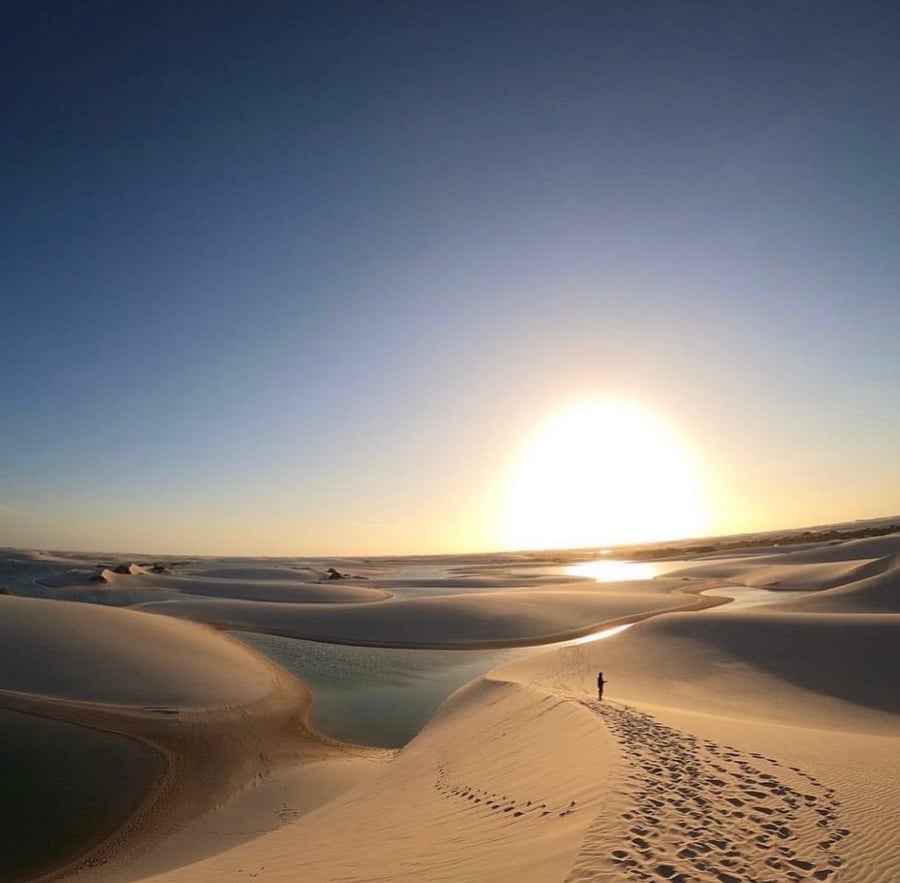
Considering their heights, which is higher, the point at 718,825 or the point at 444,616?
the point at 718,825

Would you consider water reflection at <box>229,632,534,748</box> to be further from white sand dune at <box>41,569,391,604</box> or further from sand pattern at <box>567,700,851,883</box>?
white sand dune at <box>41,569,391,604</box>

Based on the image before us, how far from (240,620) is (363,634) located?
9053mm

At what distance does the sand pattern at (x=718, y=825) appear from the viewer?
6445 mm

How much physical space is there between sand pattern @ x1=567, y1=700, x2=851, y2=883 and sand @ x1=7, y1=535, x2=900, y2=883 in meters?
0.03

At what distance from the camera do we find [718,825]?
7637 millimetres

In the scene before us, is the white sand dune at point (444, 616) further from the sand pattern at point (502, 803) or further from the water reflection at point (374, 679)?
the sand pattern at point (502, 803)

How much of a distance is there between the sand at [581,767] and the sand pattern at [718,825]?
1.3 inches

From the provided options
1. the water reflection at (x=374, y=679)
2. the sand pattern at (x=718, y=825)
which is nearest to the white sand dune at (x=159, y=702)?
the water reflection at (x=374, y=679)

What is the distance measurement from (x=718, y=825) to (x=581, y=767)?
3.24 metres

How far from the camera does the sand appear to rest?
23.8 ft

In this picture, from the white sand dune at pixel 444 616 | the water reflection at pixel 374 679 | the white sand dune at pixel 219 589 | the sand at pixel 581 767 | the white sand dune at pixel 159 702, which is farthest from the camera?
the white sand dune at pixel 219 589

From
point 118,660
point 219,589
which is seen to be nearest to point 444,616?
point 118,660

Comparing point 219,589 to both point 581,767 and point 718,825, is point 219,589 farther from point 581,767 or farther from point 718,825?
point 718,825

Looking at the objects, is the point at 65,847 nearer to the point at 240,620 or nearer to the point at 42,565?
the point at 240,620
